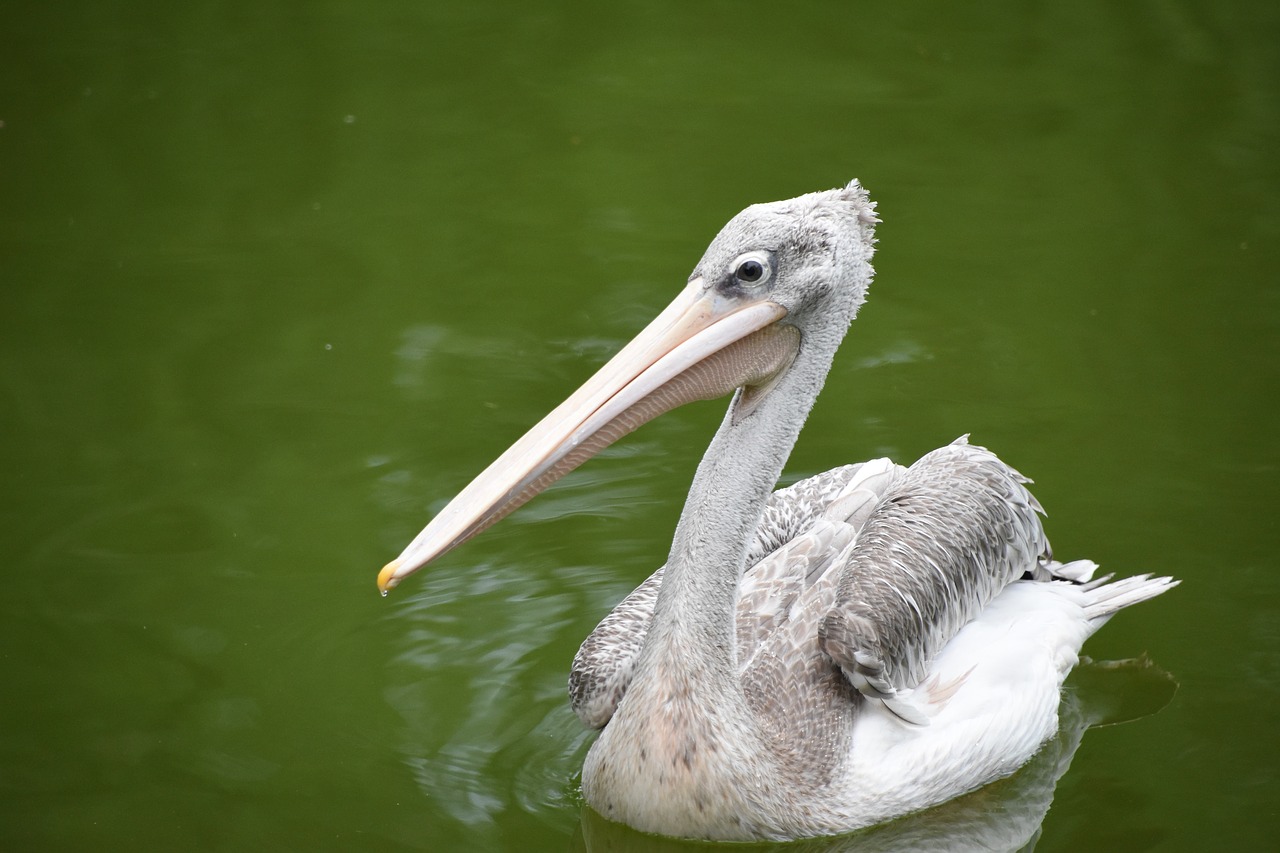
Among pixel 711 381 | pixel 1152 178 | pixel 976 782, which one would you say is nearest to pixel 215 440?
pixel 711 381

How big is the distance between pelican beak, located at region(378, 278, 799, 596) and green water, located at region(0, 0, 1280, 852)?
41.5 inches

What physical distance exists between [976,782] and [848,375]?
2.26 meters

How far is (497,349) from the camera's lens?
6414mm

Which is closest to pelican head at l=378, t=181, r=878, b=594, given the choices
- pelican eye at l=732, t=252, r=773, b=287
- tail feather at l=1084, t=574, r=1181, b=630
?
pelican eye at l=732, t=252, r=773, b=287

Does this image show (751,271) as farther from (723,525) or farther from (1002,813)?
(1002,813)

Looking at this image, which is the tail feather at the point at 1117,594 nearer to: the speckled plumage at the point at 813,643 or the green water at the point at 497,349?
the speckled plumage at the point at 813,643

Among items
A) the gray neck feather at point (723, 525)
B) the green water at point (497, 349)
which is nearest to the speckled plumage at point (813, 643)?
the gray neck feather at point (723, 525)

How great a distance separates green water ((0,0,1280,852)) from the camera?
14.4ft

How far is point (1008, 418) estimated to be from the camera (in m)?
5.85

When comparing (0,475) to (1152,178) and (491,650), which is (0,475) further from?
(1152,178)

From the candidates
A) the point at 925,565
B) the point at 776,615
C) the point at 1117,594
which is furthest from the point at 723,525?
the point at 1117,594

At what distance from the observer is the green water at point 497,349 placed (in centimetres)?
440

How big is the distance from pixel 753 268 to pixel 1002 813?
5.56 feet

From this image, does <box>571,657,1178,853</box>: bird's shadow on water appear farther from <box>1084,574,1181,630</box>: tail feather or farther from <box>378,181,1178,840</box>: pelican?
<box>1084,574,1181,630</box>: tail feather
